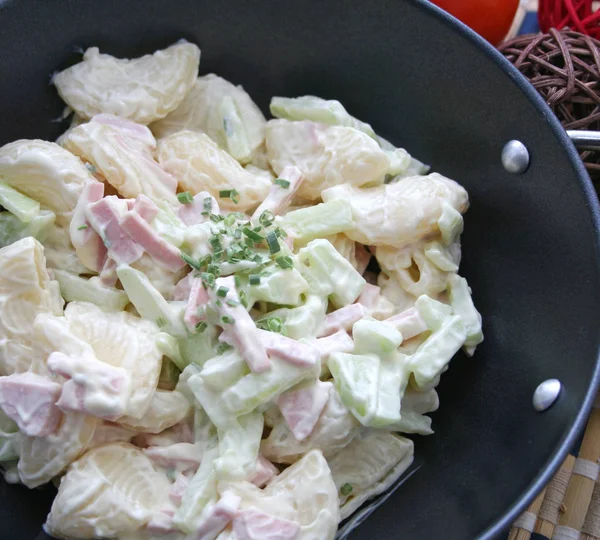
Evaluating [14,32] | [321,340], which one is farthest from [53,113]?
[321,340]

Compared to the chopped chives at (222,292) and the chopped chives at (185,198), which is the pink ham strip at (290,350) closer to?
the chopped chives at (222,292)

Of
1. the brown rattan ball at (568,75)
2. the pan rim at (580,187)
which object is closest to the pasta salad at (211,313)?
the pan rim at (580,187)

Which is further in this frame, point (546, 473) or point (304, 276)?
point (304, 276)

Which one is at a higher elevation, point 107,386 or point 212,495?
point 107,386

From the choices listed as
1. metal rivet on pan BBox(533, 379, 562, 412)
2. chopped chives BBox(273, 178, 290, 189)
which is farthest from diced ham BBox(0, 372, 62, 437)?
metal rivet on pan BBox(533, 379, 562, 412)

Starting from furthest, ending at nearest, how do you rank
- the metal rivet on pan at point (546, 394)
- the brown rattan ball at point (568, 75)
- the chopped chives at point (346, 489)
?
the brown rattan ball at point (568, 75) → the chopped chives at point (346, 489) → the metal rivet on pan at point (546, 394)

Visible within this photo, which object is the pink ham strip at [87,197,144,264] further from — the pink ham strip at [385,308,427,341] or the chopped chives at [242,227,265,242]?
the pink ham strip at [385,308,427,341]

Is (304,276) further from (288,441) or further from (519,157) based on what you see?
(519,157)

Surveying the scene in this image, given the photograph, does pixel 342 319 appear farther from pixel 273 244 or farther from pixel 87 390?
pixel 87 390
